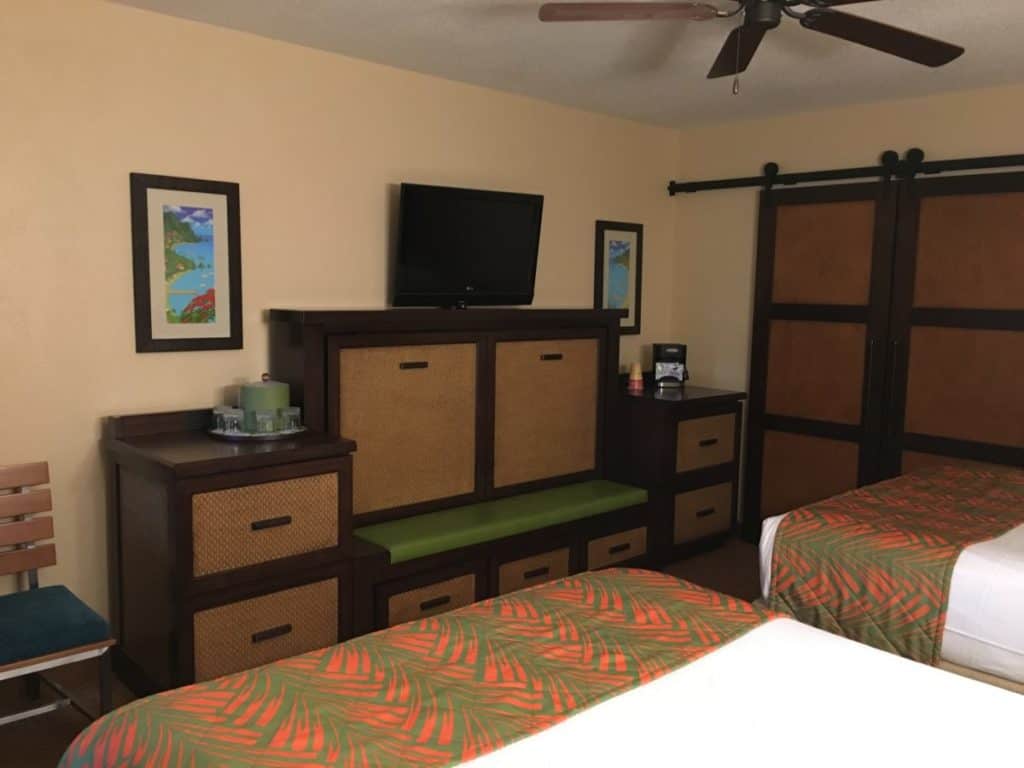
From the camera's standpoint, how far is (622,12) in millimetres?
2385

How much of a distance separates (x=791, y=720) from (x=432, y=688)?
2.23ft

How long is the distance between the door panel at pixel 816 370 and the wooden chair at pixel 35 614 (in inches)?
140

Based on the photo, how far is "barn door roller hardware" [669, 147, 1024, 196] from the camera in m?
4.08

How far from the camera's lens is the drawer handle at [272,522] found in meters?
2.90

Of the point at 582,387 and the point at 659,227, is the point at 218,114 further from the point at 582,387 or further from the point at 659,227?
the point at 659,227

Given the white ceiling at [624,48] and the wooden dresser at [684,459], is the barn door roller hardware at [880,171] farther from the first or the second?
the wooden dresser at [684,459]

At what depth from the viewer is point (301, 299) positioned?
364cm

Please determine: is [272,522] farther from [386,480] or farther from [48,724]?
[48,724]

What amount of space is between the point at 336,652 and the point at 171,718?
0.39m

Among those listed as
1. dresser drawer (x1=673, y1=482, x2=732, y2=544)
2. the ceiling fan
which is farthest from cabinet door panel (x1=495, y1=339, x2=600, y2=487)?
the ceiling fan

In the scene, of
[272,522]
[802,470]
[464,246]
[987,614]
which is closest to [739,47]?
[464,246]

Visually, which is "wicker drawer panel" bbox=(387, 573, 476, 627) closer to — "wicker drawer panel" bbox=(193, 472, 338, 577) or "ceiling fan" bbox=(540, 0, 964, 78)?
"wicker drawer panel" bbox=(193, 472, 338, 577)

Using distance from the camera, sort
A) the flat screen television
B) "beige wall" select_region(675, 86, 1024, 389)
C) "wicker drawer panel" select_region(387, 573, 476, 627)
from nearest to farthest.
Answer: "wicker drawer panel" select_region(387, 573, 476, 627) → the flat screen television → "beige wall" select_region(675, 86, 1024, 389)

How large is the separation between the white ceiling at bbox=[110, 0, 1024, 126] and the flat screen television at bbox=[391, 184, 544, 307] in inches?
22.3
